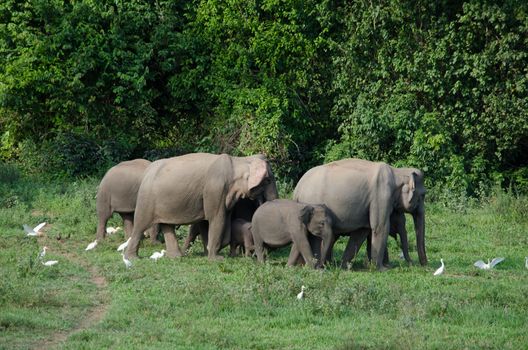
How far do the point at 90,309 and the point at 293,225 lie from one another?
3.56 meters

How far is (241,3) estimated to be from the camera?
25969 millimetres

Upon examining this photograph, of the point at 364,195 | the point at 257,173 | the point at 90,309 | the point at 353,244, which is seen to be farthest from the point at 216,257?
the point at 90,309

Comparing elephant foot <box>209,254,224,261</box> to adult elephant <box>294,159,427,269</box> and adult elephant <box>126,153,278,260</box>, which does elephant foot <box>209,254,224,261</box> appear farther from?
adult elephant <box>294,159,427,269</box>

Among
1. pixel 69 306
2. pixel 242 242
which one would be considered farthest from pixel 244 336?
pixel 242 242

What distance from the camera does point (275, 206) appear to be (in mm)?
15867

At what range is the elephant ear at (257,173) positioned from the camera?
54.1 feet

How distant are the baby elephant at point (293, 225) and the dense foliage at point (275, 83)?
8.30m

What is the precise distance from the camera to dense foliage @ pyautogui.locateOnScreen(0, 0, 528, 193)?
24.0 meters

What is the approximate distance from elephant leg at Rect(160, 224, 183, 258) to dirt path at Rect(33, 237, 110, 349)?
3.98 ft

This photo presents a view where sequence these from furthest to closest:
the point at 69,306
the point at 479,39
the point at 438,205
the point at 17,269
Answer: the point at 479,39 → the point at 438,205 → the point at 17,269 → the point at 69,306

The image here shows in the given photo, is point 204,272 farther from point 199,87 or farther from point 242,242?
point 199,87

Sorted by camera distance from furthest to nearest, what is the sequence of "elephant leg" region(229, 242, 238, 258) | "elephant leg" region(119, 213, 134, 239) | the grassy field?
"elephant leg" region(119, 213, 134, 239)
"elephant leg" region(229, 242, 238, 258)
the grassy field

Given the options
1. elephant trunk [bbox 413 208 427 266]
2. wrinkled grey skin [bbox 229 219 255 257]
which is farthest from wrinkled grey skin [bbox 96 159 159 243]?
elephant trunk [bbox 413 208 427 266]

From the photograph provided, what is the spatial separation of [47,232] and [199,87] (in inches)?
335
